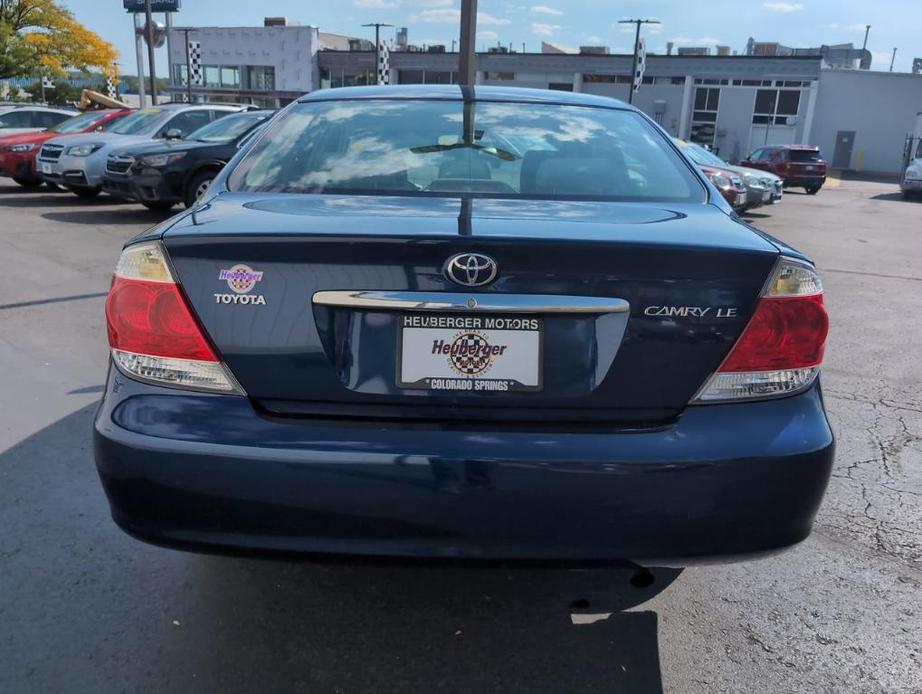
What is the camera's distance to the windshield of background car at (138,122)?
13688mm

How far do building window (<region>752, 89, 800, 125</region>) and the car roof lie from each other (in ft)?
144

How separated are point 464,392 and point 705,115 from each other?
4659cm

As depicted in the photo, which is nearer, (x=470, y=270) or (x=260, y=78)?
(x=470, y=270)

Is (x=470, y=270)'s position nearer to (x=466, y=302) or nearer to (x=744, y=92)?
(x=466, y=302)

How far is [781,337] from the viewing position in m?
2.06

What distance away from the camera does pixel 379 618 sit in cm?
256

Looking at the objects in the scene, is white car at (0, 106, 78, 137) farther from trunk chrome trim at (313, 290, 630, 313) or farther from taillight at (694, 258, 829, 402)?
taillight at (694, 258, 829, 402)

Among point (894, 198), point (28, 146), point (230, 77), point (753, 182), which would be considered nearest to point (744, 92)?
point (894, 198)

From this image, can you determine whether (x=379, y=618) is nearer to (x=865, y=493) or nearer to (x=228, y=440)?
(x=228, y=440)

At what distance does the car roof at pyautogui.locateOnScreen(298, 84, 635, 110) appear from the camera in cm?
329

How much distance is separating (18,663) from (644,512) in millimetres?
1784

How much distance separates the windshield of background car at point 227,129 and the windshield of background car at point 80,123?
4390 mm

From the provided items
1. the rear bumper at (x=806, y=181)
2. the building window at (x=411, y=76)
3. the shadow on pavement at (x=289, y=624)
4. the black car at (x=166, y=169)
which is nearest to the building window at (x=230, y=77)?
the building window at (x=411, y=76)

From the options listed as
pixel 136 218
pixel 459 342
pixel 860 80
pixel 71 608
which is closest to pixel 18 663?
pixel 71 608
